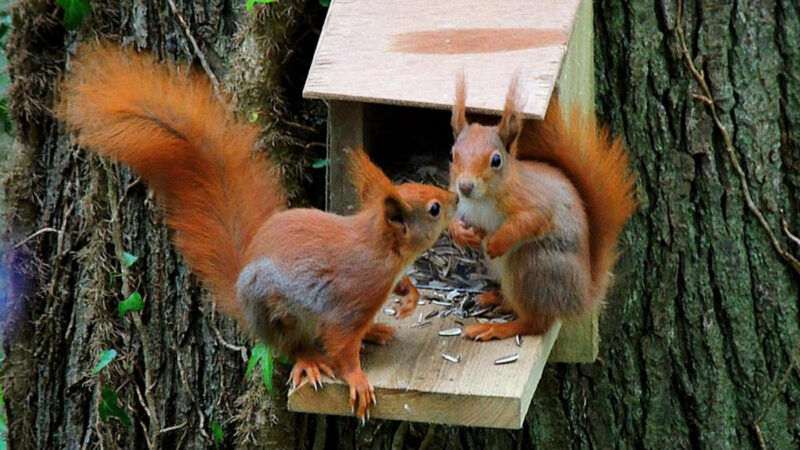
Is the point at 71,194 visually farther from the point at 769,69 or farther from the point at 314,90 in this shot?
the point at 769,69

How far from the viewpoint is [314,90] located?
2.16 meters

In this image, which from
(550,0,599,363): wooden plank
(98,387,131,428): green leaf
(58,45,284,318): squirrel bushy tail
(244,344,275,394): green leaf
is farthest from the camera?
(98,387,131,428): green leaf

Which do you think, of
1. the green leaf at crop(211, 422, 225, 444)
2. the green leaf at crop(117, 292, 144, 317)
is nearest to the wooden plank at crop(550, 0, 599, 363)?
the green leaf at crop(211, 422, 225, 444)

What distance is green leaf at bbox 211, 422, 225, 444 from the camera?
302cm

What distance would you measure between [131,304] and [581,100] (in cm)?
128

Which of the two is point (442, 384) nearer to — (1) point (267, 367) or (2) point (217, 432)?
(1) point (267, 367)

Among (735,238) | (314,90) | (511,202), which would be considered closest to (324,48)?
(314,90)

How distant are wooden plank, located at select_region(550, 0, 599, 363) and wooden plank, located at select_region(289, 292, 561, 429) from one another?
0.31 m

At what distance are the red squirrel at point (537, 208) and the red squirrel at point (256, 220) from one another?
5.5 inches

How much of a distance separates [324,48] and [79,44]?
3.44 ft

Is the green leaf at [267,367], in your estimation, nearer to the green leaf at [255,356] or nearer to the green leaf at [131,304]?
the green leaf at [255,356]

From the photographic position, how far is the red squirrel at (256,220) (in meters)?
1.99

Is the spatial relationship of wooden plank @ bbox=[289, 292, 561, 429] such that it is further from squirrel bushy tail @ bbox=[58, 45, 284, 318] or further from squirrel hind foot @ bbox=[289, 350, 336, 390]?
squirrel bushy tail @ bbox=[58, 45, 284, 318]

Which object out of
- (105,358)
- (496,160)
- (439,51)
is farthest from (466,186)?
(105,358)
